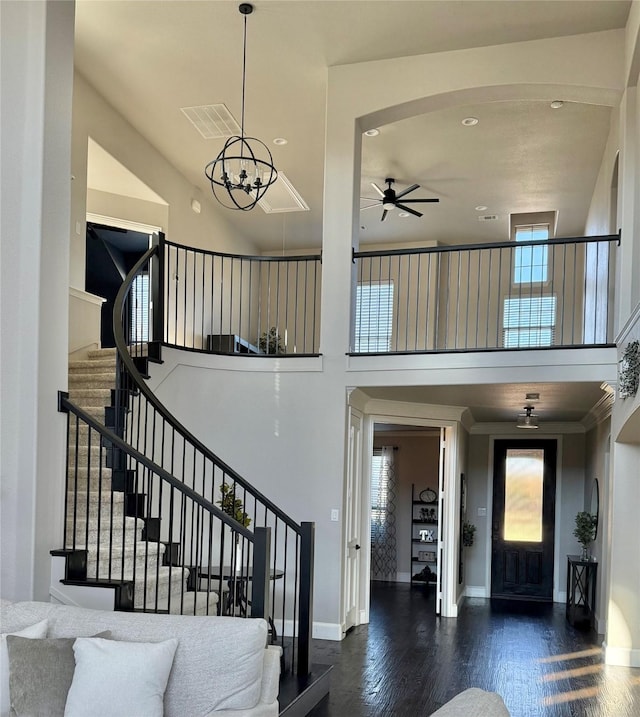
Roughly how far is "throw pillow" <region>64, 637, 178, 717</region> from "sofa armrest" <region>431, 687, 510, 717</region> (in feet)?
4.85

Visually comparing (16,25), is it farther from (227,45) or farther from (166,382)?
(166,382)

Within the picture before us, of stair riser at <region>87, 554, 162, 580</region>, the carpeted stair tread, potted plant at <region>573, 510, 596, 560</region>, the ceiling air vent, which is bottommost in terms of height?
potted plant at <region>573, 510, 596, 560</region>

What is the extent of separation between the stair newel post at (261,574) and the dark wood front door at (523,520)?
721 centimetres

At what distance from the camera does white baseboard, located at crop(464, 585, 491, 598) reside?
10.3m

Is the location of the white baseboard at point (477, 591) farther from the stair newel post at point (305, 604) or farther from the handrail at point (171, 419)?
the stair newel post at point (305, 604)

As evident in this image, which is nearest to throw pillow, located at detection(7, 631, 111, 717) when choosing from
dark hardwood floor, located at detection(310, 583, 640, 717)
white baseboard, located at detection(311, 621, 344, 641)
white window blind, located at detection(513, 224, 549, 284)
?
dark hardwood floor, located at detection(310, 583, 640, 717)

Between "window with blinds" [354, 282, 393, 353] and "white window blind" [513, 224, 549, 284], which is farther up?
"white window blind" [513, 224, 549, 284]

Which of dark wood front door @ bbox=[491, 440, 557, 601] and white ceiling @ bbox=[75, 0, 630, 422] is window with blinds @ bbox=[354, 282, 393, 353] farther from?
dark wood front door @ bbox=[491, 440, 557, 601]

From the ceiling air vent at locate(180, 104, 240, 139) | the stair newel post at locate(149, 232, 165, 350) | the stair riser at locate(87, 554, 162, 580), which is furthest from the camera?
the ceiling air vent at locate(180, 104, 240, 139)

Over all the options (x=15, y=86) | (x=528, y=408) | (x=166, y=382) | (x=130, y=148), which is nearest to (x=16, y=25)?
(x=15, y=86)

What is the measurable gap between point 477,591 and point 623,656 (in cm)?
440

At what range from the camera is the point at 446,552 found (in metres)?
8.40

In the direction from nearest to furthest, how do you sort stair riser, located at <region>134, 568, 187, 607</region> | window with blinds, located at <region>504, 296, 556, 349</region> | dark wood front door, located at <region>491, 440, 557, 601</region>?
stair riser, located at <region>134, 568, 187, 607</region>
dark wood front door, located at <region>491, 440, 557, 601</region>
window with blinds, located at <region>504, 296, 556, 349</region>

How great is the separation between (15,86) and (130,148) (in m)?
4.17
